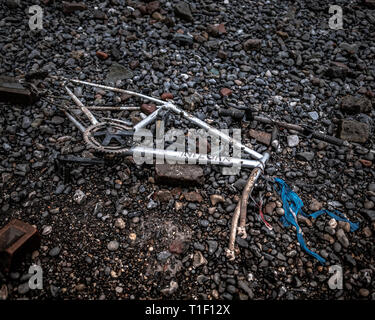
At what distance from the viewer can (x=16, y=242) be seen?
2830 millimetres

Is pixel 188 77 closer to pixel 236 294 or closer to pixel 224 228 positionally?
pixel 224 228

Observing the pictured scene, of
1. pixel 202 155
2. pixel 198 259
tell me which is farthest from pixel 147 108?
pixel 198 259

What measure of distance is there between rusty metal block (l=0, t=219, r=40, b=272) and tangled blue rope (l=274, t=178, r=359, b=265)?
120 inches

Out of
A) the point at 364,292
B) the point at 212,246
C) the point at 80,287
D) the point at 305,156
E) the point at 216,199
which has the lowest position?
the point at 364,292

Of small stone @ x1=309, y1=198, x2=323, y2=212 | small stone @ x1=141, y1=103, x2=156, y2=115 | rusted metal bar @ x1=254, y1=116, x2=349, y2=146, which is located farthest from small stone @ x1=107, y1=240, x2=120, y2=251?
rusted metal bar @ x1=254, y1=116, x2=349, y2=146

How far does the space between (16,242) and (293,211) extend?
3.36 m

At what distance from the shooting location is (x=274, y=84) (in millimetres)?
5312

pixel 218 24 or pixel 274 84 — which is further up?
pixel 218 24

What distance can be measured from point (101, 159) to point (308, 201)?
2.99 meters

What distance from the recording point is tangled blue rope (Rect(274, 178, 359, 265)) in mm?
3345

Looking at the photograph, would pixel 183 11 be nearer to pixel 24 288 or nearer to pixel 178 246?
pixel 178 246

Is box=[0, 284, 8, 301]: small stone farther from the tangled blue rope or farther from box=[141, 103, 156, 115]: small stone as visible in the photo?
the tangled blue rope
